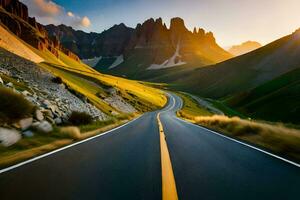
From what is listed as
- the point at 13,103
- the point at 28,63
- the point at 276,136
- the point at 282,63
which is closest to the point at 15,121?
the point at 13,103

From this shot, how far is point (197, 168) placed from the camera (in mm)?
6457

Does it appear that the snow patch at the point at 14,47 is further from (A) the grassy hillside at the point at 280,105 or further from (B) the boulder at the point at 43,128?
(B) the boulder at the point at 43,128

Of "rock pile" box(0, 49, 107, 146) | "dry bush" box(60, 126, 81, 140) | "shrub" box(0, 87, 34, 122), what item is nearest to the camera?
"rock pile" box(0, 49, 107, 146)

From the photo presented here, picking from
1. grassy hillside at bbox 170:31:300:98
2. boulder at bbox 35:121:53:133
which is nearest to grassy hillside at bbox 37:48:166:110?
boulder at bbox 35:121:53:133

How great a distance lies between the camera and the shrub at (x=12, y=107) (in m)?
10.9

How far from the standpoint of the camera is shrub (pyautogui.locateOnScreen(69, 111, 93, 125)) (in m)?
18.6

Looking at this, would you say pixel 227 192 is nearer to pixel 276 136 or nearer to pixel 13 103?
pixel 276 136

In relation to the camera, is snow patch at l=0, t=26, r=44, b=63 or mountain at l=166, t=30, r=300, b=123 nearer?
mountain at l=166, t=30, r=300, b=123

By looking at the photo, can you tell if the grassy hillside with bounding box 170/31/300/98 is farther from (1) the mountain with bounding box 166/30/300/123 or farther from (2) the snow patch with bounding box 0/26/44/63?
(2) the snow patch with bounding box 0/26/44/63

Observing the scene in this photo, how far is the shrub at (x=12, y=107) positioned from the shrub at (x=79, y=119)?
6448 mm

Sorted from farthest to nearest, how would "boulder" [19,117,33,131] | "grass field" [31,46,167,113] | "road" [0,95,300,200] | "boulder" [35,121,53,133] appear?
"grass field" [31,46,167,113] < "boulder" [35,121,53,133] < "boulder" [19,117,33,131] < "road" [0,95,300,200]

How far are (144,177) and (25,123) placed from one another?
762 centimetres

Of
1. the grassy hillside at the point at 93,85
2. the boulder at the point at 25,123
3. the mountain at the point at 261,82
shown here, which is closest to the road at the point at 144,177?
the boulder at the point at 25,123

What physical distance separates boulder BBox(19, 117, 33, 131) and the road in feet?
12.4
